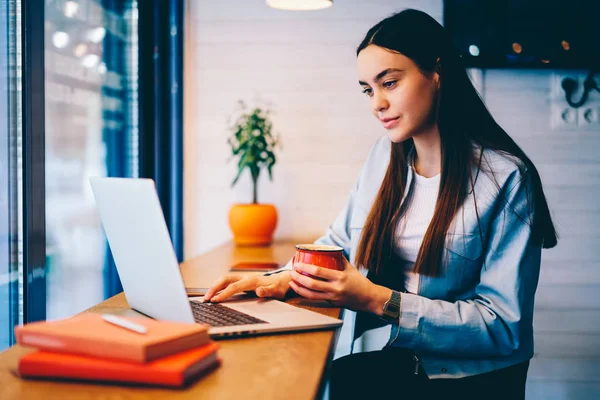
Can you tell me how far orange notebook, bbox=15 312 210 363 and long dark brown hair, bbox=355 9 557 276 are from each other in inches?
27.6

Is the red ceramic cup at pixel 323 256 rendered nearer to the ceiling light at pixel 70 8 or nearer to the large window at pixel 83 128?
the large window at pixel 83 128

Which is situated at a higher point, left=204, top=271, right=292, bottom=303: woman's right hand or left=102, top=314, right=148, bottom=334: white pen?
left=102, top=314, right=148, bottom=334: white pen

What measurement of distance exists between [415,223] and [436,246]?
5.7 inches

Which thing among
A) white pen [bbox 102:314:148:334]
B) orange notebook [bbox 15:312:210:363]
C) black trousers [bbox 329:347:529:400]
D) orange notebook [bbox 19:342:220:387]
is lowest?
black trousers [bbox 329:347:529:400]

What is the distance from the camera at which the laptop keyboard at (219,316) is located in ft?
3.44

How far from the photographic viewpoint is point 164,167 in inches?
107

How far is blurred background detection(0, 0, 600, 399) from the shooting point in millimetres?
2574

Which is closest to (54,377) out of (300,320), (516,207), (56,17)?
(300,320)

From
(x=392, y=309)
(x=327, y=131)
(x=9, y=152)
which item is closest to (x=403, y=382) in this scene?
(x=392, y=309)

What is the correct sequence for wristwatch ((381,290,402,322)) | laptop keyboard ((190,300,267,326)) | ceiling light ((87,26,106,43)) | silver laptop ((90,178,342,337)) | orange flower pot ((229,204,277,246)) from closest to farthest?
silver laptop ((90,178,342,337))
laptop keyboard ((190,300,267,326))
wristwatch ((381,290,402,322))
ceiling light ((87,26,106,43))
orange flower pot ((229,204,277,246))

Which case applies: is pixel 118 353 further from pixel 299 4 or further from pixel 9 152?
pixel 299 4

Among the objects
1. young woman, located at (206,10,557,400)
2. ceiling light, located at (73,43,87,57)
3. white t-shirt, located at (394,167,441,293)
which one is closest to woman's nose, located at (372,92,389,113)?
young woman, located at (206,10,557,400)

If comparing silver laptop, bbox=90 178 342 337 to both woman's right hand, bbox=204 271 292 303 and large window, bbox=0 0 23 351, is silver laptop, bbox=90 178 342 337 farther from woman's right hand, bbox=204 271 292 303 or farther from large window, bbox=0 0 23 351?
large window, bbox=0 0 23 351

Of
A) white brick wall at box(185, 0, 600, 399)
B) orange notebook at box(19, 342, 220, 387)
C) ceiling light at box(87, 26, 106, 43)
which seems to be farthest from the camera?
white brick wall at box(185, 0, 600, 399)
